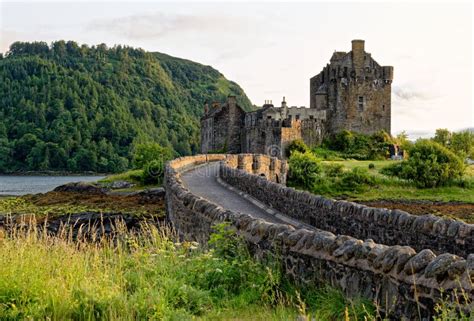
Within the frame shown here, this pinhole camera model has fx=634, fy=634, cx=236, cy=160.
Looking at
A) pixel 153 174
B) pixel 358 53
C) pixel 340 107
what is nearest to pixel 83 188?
pixel 153 174

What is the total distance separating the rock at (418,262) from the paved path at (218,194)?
31.6 feet

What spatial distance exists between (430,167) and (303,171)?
9.62 meters

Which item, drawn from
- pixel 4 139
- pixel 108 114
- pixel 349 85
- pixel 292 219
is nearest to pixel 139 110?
pixel 108 114

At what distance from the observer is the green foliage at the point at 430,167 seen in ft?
157

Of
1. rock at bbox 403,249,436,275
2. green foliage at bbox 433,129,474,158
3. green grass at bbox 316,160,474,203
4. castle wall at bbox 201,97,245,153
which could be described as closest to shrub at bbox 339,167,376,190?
green grass at bbox 316,160,474,203

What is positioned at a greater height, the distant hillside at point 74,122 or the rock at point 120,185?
the distant hillside at point 74,122

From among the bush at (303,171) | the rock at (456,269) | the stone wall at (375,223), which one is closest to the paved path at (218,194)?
the stone wall at (375,223)

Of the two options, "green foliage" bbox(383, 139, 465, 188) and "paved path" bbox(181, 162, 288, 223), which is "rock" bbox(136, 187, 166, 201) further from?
"green foliage" bbox(383, 139, 465, 188)

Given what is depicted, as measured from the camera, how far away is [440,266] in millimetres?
5645

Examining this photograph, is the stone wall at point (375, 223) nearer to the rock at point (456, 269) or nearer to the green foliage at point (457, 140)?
the rock at point (456, 269)

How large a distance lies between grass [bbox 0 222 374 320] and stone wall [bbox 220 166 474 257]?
9.62ft

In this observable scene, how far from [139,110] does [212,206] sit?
167311 mm

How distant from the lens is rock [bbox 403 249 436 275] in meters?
5.83

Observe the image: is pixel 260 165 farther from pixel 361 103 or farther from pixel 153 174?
pixel 361 103
